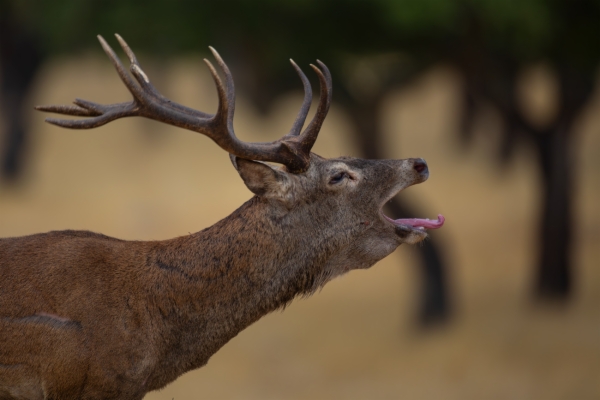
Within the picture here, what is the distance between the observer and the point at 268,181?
4.61m

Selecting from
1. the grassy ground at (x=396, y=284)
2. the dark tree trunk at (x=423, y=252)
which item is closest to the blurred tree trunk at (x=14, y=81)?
the grassy ground at (x=396, y=284)

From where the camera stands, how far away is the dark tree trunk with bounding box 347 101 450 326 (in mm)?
12297

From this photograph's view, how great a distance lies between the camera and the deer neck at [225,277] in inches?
175

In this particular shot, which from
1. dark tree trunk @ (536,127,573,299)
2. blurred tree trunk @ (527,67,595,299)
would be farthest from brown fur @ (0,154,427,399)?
dark tree trunk @ (536,127,573,299)

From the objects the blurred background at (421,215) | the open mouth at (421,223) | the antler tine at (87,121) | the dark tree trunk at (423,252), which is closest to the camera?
the antler tine at (87,121)

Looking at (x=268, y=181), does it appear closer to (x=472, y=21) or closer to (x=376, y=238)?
(x=376, y=238)

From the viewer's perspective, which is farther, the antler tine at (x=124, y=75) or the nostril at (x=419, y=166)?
the nostril at (x=419, y=166)

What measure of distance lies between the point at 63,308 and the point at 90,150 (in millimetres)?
23537

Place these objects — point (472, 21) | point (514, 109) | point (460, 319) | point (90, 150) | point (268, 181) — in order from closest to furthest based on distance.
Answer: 1. point (268, 181)
2. point (472, 21)
3. point (514, 109)
4. point (460, 319)
5. point (90, 150)

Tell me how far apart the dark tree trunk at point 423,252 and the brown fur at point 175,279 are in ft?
23.8

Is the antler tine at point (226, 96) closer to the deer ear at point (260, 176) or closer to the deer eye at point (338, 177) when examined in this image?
the deer ear at point (260, 176)

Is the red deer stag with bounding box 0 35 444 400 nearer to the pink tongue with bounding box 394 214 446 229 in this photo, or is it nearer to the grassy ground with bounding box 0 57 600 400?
the pink tongue with bounding box 394 214 446 229

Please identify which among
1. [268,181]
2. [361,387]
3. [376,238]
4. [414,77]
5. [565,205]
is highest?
[414,77]

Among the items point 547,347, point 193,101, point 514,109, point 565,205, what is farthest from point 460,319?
point 193,101
